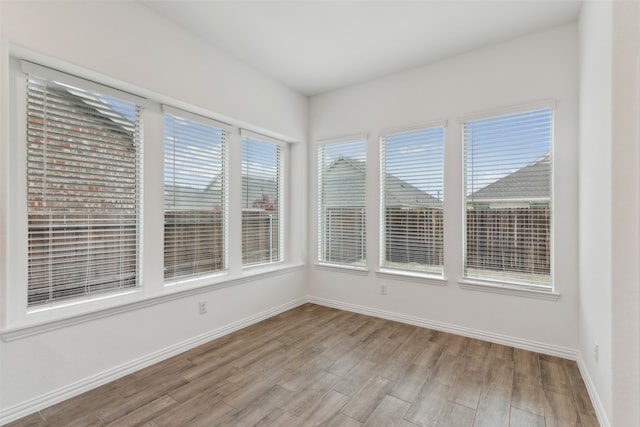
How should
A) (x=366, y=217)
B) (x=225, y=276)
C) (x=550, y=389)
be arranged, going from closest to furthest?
(x=550, y=389)
(x=225, y=276)
(x=366, y=217)

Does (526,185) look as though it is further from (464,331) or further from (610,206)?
(464,331)

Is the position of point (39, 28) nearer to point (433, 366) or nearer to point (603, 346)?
point (433, 366)

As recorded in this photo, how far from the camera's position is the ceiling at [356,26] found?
250 cm

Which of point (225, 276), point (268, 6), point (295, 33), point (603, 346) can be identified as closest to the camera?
point (603, 346)

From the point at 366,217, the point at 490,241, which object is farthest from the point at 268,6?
the point at 490,241

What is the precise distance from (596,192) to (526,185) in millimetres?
908

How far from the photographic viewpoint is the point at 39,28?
6.39 ft

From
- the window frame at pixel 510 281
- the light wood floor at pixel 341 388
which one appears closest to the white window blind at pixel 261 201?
the light wood floor at pixel 341 388

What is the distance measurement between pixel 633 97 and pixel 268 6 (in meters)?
2.60

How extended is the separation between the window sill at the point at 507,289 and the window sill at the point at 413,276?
0.22 m

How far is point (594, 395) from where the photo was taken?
6.73 ft

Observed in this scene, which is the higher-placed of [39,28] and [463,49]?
[463,49]

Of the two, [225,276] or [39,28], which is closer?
[39,28]

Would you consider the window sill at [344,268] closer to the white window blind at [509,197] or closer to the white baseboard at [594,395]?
the white window blind at [509,197]
